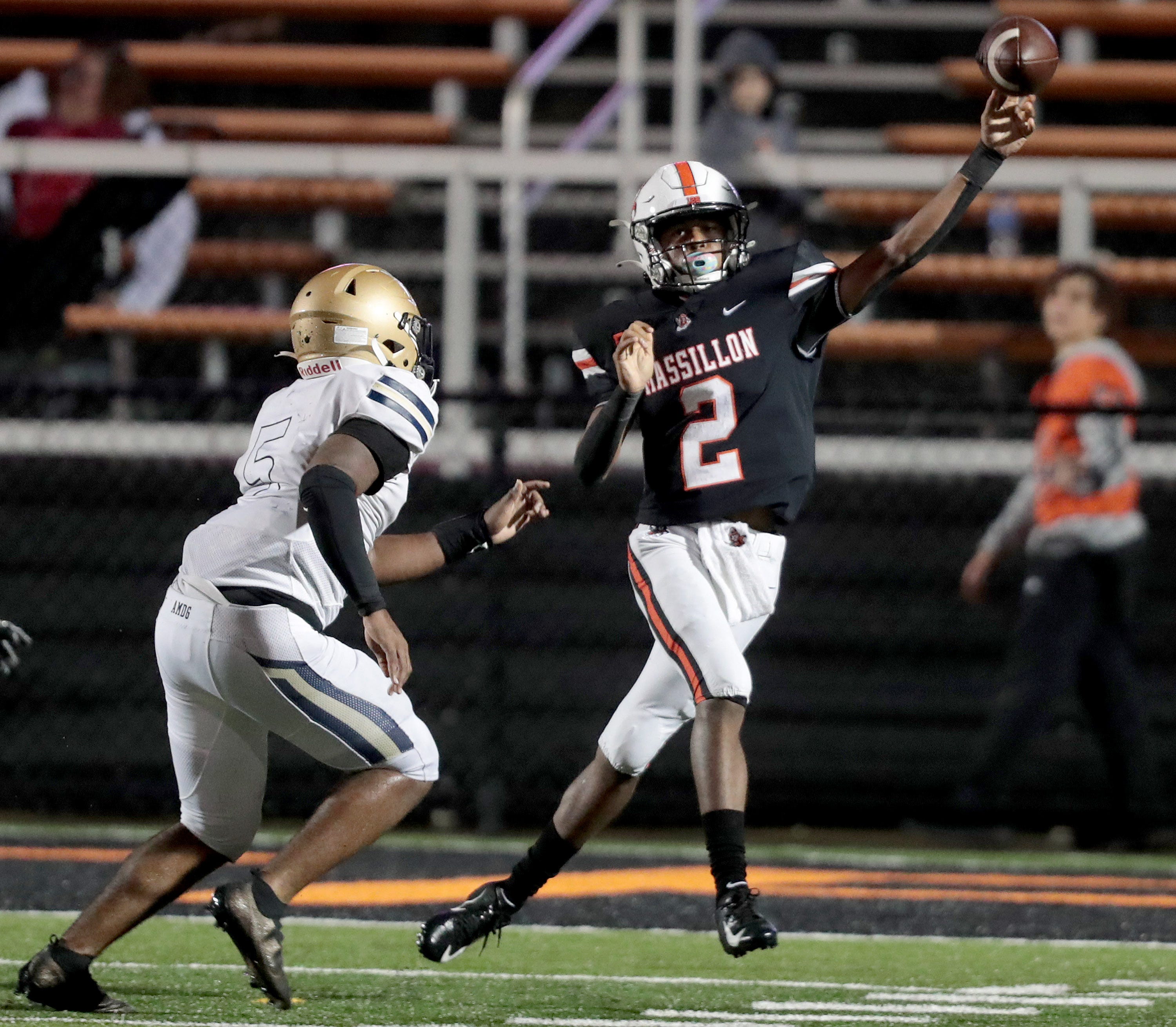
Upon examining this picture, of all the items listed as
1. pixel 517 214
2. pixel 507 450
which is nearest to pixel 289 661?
pixel 507 450

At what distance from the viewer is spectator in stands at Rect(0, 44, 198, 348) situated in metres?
8.34

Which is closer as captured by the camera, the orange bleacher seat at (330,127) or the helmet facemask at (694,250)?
the helmet facemask at (694,250)

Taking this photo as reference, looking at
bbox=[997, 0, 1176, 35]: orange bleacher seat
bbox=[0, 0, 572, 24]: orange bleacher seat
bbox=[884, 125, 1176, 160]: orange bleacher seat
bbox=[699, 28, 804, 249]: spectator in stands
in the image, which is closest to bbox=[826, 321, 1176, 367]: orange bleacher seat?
bbox=[699, 28, 804, 249]: spectator in stands

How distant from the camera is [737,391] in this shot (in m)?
4.64

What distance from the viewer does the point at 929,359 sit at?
29.9ft

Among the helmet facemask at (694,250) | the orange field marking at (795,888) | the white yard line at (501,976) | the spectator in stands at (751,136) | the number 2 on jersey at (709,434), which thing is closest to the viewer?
the white yard line at (501,976)

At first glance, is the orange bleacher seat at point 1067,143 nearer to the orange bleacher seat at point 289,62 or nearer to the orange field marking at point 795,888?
the orange bleacher seat at point 289,62

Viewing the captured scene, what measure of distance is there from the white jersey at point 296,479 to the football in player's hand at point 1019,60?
1.45 metres

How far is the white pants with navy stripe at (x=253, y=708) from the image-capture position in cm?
A: 368

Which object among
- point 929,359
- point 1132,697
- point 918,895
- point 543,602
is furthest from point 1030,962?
point 929,359

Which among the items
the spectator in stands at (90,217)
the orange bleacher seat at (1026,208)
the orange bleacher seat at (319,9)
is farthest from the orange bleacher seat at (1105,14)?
the spectator in stands at (90,217)

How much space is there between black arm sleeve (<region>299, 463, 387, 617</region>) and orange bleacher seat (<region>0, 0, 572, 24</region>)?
735 centimetres

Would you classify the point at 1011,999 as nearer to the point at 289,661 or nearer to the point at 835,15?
the point at 289,661

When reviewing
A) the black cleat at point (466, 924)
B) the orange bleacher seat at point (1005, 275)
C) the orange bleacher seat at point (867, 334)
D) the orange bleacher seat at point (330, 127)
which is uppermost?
the orange bleacher seat at point (330, 127)
